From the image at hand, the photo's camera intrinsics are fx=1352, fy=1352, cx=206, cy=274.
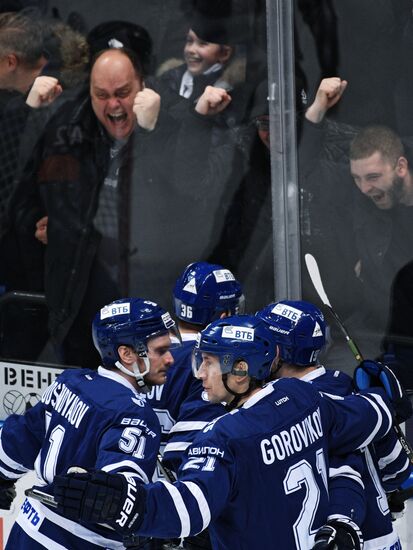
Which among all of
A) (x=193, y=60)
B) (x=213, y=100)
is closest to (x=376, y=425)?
(x=213, y=100)

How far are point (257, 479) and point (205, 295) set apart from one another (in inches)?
44.4

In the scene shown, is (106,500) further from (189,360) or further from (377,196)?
(377,196)

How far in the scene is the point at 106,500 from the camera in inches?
130

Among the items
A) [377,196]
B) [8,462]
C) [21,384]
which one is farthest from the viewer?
[21,384]

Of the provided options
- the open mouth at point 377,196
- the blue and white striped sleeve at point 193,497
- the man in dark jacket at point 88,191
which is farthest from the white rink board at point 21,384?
the blue and white striped sleeve at point 193,497

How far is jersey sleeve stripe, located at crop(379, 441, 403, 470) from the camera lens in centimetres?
424

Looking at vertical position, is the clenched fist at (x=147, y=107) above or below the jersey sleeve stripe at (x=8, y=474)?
above

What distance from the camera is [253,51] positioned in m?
5.03

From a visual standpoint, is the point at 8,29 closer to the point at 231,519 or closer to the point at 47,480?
A: the point at 47,480

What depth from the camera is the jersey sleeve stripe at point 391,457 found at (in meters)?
4.24

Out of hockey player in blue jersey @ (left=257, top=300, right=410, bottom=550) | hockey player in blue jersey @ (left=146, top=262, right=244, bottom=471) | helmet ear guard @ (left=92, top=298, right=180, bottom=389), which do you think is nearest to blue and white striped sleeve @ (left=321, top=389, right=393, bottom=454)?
hockey player in blue jersey @ (left=257, top=300, right=410, bottom=550)

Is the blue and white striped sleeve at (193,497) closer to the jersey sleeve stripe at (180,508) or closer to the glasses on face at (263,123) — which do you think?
the jersey sleeve stripe at (180,508)

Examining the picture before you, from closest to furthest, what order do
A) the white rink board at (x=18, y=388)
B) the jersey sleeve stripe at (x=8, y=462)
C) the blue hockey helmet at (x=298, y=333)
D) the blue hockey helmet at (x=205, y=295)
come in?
the blue hockey helmet at (x=298, y=333), the jersey sleeve stripe at (x=8, y=462), the blue hockey helmet at (x=205, y=295), the white rink board at (x=18, y=388)

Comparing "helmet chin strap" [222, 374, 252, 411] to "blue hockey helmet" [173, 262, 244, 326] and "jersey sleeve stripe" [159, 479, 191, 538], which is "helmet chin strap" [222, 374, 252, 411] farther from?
"blue hockey helmet" [173, 262, 244, 326]
